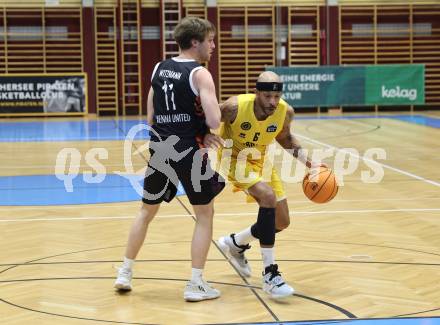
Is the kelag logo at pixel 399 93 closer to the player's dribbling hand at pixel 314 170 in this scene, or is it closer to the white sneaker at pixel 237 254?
the player's dribbling hand at pixel 314 170

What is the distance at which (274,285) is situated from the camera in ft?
18.1

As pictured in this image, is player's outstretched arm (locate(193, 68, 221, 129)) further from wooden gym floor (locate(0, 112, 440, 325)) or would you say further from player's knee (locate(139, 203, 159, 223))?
wooden gym floor (locate(0, 112, 440, 325))

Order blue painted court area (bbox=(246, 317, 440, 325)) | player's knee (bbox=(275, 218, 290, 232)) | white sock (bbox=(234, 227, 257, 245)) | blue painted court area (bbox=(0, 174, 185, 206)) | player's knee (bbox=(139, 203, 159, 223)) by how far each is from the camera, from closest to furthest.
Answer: blue painted court area (bbox=(246, 317, 440, 325)) < player's knee (bbox=(139, 203, 159, 223)) < player's knee (bbox=(275, 218, 290, 232)) < white sock (bbox=(234, 227, 257, 245)) < blue painted court area (bbox=(0, 174, 185, 206))

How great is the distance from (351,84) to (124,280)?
18.7 meters

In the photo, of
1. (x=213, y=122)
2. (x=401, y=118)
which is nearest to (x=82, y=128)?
(x=401, y=118)

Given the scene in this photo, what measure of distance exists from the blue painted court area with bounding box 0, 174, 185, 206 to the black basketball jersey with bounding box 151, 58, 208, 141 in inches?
184

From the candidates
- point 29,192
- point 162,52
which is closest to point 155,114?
point 29,192

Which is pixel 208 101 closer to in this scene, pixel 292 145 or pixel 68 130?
pixel 292 145

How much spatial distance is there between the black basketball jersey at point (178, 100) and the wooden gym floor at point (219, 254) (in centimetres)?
116

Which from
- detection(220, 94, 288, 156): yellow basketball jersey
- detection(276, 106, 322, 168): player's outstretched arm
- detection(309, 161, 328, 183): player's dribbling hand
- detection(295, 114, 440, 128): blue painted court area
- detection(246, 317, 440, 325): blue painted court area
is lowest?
detection(246, 317, 440, 325): blue painted court area

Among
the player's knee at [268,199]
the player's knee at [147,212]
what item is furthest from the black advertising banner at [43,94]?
the player's knee at [268,199]

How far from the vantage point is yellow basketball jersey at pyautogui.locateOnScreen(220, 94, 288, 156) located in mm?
6012

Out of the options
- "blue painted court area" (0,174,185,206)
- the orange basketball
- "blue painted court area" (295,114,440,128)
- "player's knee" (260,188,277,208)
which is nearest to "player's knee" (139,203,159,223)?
"player's knee" (260,188,277,208)

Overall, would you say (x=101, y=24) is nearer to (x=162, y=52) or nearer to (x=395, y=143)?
(x=162, y=52)
